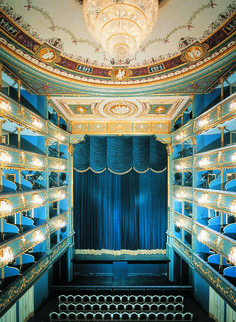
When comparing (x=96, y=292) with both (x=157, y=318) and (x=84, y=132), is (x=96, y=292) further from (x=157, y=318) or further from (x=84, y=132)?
(x=84, y=132)

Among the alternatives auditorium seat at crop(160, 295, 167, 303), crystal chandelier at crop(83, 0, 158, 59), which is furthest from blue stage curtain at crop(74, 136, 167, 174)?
crystal chandelier at crop(83, 0, 158, 59)

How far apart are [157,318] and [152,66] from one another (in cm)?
849

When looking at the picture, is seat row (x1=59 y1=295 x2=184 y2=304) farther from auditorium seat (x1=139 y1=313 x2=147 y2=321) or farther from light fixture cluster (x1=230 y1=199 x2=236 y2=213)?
light fixture cluster (x1=230 y1=199 x2=236 y2=213)

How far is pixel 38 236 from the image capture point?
6531 millimetres

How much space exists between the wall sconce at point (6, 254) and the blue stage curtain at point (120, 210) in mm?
5818

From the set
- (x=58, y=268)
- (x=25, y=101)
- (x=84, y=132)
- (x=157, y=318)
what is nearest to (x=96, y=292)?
(x=58, y=268)

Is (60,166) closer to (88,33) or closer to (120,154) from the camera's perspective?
(120,154)

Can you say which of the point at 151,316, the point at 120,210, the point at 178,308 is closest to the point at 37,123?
the point at 120,210

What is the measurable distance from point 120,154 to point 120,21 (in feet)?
24.4

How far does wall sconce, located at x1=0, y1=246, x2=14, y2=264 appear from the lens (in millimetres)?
4707

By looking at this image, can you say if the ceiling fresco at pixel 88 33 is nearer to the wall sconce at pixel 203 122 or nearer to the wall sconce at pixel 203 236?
the wall sconce at pixel 203 122

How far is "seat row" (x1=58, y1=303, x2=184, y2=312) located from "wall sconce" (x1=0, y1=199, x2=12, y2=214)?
4642 mm

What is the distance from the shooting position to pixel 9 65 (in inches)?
208

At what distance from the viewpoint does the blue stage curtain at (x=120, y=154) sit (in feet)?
33.8
